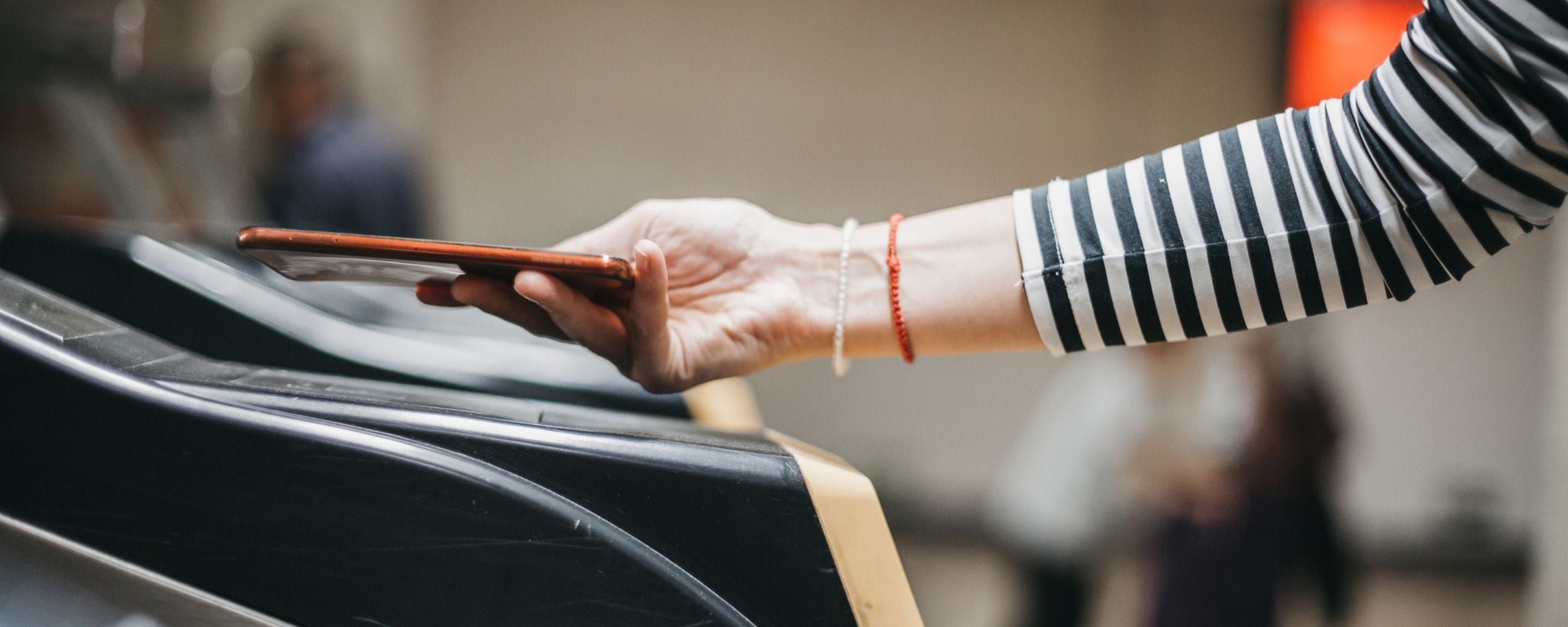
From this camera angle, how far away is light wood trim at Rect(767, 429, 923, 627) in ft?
1.27

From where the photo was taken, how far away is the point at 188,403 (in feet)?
1.19

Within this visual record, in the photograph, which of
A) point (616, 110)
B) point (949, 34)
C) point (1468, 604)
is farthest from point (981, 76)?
point (1468, 604)

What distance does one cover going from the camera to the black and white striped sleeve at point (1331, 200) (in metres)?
0.43

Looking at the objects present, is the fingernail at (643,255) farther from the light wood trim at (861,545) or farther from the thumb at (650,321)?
the light wood trim at (861,545)

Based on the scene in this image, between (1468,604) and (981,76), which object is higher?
(981,76)

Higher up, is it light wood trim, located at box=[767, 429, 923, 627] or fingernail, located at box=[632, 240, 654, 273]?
fingernail, located at box=[632, 240, 654, 273]

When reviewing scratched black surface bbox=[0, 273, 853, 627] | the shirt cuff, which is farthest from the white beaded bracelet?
scratched black surface bbox=[0, 273, 853, 627]

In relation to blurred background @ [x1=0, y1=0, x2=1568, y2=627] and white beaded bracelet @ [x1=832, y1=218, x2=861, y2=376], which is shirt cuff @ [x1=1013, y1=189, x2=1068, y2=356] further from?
blurred background @ [x1=0, y1=0, x2=1568, y2=627]

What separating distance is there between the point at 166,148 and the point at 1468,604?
392 centimetres

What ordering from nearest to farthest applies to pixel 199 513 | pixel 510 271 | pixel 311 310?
pixel 199 513
pixel 510 271
pixel 311 310

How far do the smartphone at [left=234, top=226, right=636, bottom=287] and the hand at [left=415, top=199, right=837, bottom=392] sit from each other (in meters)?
0.04

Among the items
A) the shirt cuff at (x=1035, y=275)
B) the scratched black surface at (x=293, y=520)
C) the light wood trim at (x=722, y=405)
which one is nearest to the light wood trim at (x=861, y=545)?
the scratched black surface at (x=293, y=520)

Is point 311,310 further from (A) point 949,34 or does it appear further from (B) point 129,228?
(A) point 949,34

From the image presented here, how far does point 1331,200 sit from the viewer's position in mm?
499
